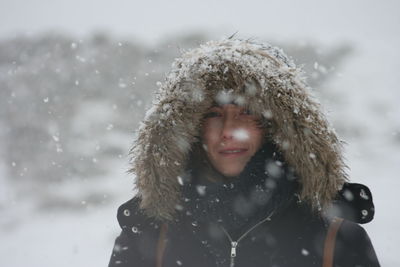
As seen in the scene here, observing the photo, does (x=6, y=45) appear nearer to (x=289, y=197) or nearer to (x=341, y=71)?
(x=341, y=71)

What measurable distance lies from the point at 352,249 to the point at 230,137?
74 cm

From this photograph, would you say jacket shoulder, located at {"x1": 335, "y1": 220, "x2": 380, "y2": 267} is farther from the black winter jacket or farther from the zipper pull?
the zipper pull

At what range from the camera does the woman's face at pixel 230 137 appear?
1926 mm

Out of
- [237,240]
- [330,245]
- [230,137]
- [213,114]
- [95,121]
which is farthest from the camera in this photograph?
[95,121]

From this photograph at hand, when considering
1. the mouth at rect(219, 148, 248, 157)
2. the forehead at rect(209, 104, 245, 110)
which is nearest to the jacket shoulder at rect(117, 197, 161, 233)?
the mouth at rect(219, 148, 248, 157)

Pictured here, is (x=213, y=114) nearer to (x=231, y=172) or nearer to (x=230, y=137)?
(x=230, y=137)

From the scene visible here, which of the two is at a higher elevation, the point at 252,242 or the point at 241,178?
the point at 241,178

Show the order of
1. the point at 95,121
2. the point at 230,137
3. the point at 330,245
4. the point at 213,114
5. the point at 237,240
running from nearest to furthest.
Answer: the point at 330,245 < the point at 237,240 < the point at 230,137 < the point at 213,114 < the point at 95,121

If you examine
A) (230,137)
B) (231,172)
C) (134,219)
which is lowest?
(134,219)

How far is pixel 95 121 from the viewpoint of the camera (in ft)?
39.0

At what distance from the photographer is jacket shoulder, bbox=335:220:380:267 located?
1.69 meters

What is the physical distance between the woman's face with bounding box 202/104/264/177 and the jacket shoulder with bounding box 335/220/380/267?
1.81 feet

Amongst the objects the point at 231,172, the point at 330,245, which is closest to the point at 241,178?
the point at 231,172

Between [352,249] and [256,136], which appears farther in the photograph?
[256,136]
